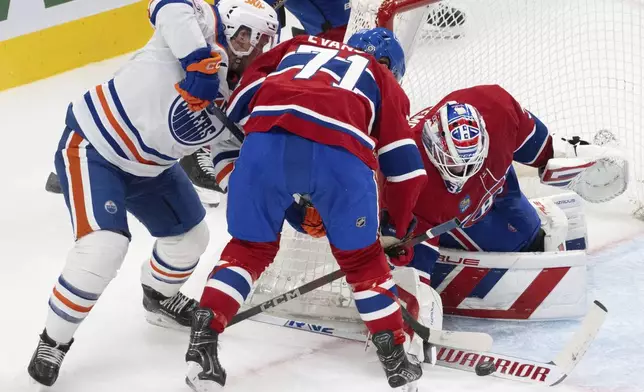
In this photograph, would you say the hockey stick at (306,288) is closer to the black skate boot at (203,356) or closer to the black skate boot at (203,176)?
the black skate boot at (203,356)

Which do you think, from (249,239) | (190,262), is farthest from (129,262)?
(249,239)

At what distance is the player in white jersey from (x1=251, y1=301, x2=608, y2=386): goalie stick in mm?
934

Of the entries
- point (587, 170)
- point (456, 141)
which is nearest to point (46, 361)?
point (456, 141)

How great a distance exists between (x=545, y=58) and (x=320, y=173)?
7.27ft

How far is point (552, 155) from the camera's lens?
3.21m

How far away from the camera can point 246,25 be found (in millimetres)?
2504

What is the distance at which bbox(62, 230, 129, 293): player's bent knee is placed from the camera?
2424 mm

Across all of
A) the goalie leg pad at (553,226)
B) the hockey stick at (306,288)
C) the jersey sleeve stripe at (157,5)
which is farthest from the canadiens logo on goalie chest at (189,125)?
the goalie leg pad at (553,226)

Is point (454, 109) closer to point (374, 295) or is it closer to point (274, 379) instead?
point (374, 295)

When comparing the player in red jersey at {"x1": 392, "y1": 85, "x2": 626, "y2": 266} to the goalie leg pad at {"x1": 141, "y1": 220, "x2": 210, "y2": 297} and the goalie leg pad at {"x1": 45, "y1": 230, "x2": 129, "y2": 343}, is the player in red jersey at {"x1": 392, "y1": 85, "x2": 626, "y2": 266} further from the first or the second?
the goalie leg pad at {"x1": 45, "y1": 230, "x2": 129, "y2": 343}

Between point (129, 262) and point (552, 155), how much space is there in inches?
59.8

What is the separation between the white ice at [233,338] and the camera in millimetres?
2654

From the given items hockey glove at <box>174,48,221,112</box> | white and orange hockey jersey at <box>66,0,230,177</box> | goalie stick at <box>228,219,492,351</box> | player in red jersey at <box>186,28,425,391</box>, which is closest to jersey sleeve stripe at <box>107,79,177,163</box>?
white and orange hockey jersey at <box>66,0,230,177</box>

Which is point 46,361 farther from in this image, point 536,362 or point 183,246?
point 536,362
